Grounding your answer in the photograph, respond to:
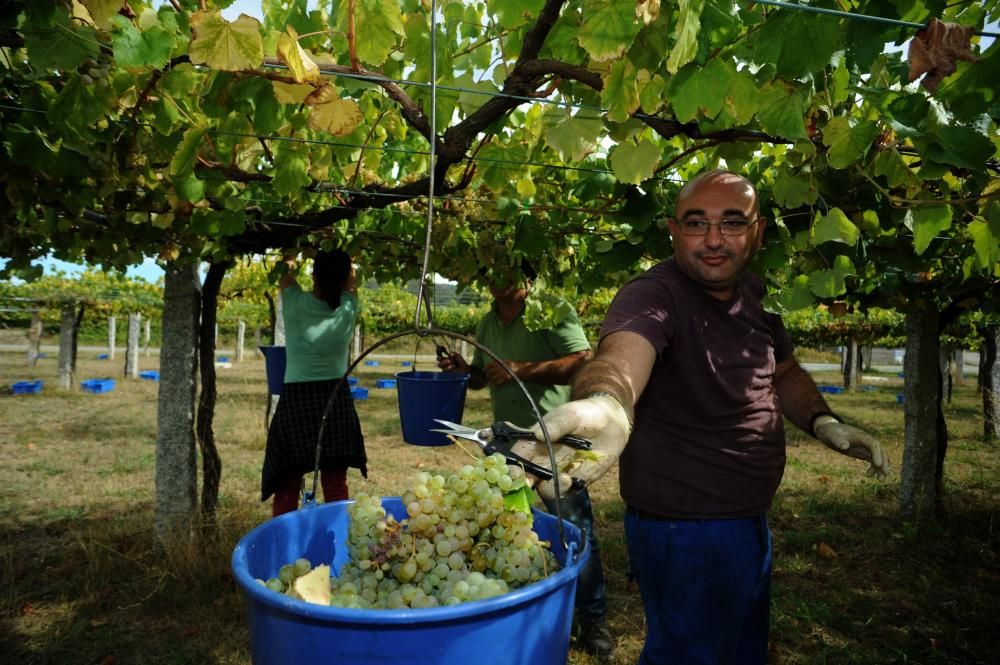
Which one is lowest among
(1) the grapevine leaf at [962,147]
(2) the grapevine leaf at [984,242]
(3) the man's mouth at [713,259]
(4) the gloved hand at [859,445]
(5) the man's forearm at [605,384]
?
(4) the gloved hand at [859,445]

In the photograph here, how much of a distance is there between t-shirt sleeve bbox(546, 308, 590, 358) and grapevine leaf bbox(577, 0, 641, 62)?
2141mm

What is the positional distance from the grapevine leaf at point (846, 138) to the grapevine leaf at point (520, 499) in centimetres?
113

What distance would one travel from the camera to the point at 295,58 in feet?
4.09

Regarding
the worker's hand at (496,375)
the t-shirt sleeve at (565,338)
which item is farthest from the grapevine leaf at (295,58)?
the t-shirt sleeve at (565,338)

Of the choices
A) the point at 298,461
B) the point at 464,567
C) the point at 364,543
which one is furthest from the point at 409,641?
the point at 298,461

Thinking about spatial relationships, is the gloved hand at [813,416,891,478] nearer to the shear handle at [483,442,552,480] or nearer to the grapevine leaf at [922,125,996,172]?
the grapevine leaf at [922,125,996,172]

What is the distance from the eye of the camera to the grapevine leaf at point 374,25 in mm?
1374

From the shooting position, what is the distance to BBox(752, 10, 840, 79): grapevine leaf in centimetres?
113

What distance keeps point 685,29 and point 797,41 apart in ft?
0.92

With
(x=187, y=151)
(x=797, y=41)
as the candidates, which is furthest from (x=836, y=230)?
(x=187, y=151)

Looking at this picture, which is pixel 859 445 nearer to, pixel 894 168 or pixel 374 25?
pixel 894 168

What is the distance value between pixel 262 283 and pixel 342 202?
807 cm

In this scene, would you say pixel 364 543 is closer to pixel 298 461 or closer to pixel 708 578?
pixel 708 578

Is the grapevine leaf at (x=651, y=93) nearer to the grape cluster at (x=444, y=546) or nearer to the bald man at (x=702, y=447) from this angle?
the bald man at (x=702, y=447)
